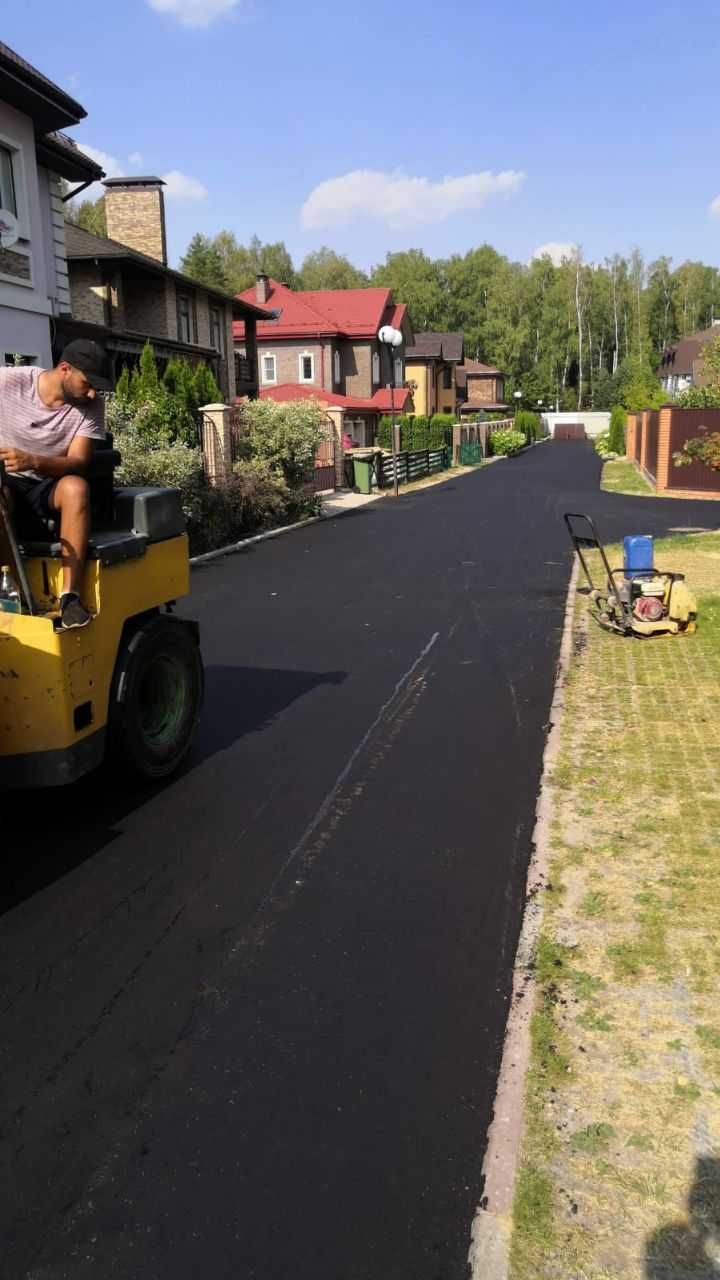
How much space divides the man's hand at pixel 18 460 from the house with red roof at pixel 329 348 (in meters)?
43.4

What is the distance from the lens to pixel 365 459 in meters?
31.1

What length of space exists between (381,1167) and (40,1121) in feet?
3.53

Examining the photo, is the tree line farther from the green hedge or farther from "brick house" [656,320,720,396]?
the green hedge

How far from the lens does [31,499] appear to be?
496 cm

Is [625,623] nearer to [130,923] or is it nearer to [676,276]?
[130,923]

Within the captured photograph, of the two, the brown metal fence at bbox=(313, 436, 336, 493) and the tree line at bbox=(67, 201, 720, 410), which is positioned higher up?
the tree line at bbox=(67, 201, 720, 410)

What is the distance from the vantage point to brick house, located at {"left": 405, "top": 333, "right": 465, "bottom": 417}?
71750mm

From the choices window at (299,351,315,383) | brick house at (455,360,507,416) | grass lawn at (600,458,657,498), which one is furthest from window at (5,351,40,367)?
brick house at (455,360,507,416)

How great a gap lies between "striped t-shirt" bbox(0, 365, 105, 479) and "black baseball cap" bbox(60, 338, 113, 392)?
163 millimetres

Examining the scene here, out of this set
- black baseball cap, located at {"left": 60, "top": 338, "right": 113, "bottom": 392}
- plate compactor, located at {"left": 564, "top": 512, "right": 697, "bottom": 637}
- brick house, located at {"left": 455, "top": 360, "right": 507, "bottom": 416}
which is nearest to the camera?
black baseball cap, located at {"left": 60, "top": 338, "right": 113, "bottom": 392}

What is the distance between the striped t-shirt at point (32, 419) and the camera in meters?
4.96

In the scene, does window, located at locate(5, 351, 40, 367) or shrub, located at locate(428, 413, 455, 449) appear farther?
shrub, located at locate(428, 413, 455, 449)

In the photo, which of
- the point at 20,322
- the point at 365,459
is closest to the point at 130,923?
the point at 20,322

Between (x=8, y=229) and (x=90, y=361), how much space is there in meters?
12.9
